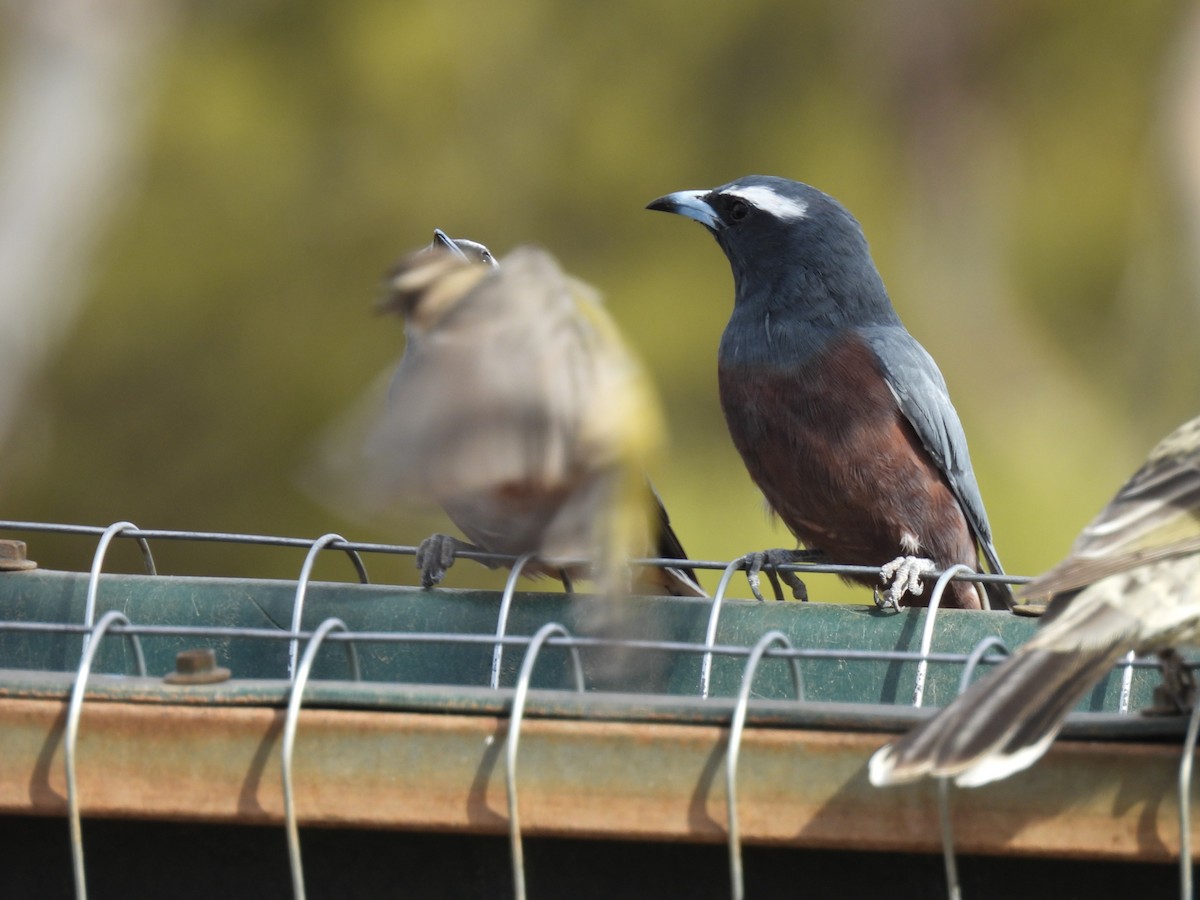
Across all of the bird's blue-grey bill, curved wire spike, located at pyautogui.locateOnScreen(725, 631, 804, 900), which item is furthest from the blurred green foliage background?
curved wire spike, located at pyautogui.locateOnScreen(725, 631, 804, 900)

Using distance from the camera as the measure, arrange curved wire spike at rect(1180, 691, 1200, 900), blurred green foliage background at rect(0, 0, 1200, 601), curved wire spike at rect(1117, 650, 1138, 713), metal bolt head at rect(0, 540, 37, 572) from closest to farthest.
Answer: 1. curved wire spike at rect(1180, 691, 1200, 900)
2. curved wire spike at rect(1117, 650, 1138, 713)
3. metal bolt head at rect(0, 540, 37, 572)
4. blurred green foliage background at rect(0, 0, 1200, 601)

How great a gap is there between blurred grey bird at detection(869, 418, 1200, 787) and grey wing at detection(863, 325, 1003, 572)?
1.85 metres

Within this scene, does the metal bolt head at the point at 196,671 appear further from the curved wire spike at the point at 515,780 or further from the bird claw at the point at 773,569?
the bird claw at the point at 773,569

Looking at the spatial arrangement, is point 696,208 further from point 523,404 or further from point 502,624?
point 502,624

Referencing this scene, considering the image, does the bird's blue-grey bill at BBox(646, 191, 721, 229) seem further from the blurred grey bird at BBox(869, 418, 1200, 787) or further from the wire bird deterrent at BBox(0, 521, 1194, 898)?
the blurred grey bird at BBox(869, 418, 1200, 787)

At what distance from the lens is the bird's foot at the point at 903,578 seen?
3.49 metres

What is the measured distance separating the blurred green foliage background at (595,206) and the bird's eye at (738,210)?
3.44 metres

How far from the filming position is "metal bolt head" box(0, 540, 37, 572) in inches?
102

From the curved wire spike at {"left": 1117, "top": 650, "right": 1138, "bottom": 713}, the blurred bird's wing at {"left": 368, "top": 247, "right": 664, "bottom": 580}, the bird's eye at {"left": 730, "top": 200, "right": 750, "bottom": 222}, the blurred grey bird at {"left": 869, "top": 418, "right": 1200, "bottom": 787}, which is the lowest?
the curved wire spike at {"left": 1117, "top": 650, "right": 1138, "bottom": 713}

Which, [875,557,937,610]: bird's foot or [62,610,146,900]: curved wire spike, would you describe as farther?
[875,557,937,610]: bird's foot

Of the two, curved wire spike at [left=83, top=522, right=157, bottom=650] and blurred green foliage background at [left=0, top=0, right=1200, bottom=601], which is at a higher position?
blurred green foliage background at [left=0, top=0, right=1200, bottom=601]

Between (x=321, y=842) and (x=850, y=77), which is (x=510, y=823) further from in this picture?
(x=850, y=77)

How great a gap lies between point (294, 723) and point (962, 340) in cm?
810

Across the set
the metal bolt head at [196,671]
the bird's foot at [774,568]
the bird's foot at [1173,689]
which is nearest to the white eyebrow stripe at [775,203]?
the bird's foot at [774,568]
